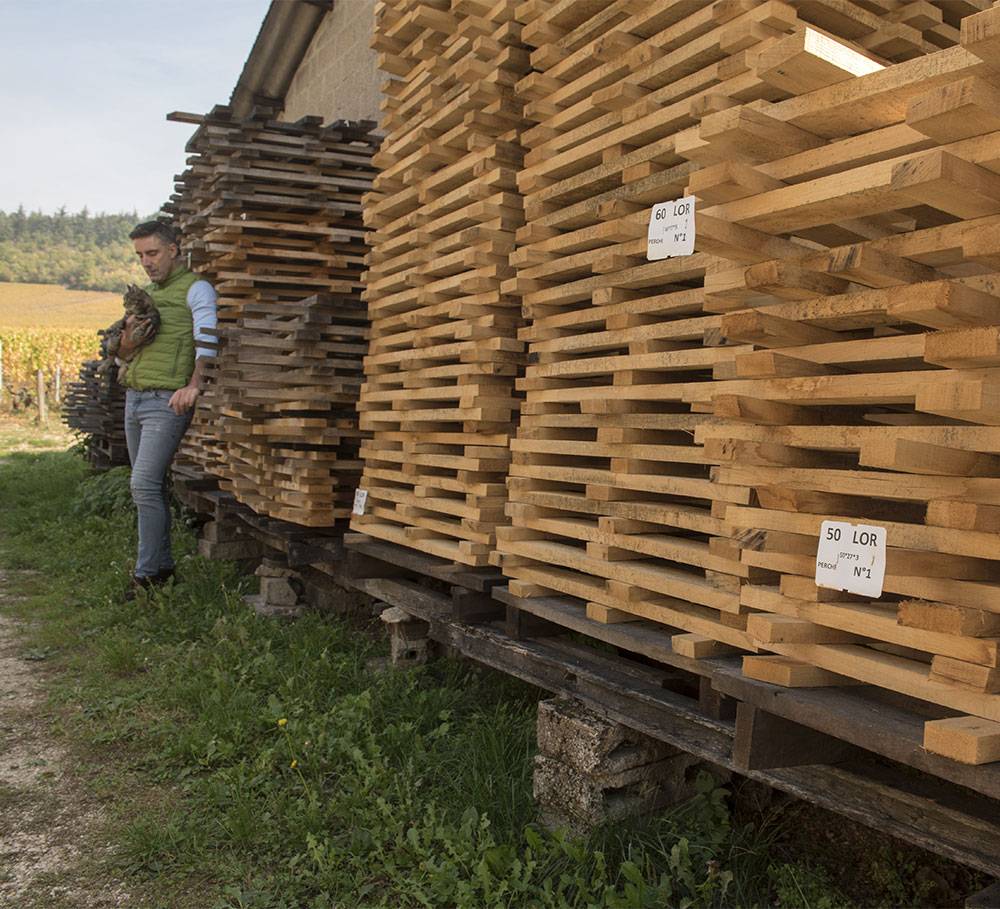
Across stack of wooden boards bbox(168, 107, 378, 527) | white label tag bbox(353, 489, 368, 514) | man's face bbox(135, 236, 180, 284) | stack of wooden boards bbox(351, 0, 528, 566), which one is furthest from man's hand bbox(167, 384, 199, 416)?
white label tag bbox(353, 489, 368, 514)

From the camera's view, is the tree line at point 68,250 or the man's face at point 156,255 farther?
the tree line at point 68,250

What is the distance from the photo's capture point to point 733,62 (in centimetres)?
274

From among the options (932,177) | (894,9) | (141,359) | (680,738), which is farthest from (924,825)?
(141,359)

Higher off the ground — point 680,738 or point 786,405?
point 786,405

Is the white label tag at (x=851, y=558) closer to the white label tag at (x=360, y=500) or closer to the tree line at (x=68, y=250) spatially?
the white label tag at (x=360, y=500)

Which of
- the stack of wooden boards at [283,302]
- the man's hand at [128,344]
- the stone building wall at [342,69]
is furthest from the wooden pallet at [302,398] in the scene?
the stone building wall at [342,69]

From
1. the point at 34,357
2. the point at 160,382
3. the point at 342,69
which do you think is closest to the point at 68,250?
the point at 34,357

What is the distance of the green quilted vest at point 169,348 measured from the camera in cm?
648

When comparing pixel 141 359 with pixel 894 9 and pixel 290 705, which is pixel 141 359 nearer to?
pixel 290 705

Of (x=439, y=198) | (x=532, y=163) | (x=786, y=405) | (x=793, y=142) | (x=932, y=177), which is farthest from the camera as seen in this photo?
(x=439, y=198)

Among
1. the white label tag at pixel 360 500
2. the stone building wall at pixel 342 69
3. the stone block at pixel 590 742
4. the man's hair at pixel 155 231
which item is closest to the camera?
the stone block at pixel 590 742

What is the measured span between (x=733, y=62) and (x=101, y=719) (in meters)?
4.22

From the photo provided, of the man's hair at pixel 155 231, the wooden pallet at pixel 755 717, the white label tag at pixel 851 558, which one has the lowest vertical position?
the wooden pallet at pixel 755 717

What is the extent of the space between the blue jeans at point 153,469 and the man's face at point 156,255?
915 millimetres
